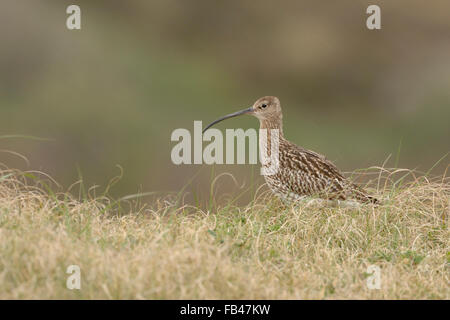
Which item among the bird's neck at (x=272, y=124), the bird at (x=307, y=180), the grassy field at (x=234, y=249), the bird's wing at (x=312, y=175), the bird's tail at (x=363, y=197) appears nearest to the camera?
the grassy field at (x=234, y=249)

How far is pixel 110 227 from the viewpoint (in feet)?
22.2

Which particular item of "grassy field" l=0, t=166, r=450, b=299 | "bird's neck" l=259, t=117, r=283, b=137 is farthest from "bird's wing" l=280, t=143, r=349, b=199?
"bird's neck" l=259, t=117, r=283, b=137

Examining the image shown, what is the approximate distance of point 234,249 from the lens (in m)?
6.28

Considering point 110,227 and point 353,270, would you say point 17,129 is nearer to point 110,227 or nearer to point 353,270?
point 110,227

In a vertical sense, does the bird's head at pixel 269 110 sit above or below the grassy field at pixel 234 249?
above

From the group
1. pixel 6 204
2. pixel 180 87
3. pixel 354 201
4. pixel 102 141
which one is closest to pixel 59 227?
pixel 6 204

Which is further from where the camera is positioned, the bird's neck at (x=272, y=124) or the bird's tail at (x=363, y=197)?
the bird's neck at (x=272, y=124)

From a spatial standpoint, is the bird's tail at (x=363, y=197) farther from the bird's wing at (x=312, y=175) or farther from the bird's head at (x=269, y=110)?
the bird's head at (x=269, y=110)

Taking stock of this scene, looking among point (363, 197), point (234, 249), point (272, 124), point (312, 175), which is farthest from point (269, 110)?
point (234, 249)

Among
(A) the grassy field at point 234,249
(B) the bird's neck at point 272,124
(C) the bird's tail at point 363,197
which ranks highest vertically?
(B) the bird's neck at point 272,124

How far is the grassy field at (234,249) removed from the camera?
5.17 meters

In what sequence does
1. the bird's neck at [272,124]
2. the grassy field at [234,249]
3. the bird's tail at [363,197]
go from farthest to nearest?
the bird's neck at [272,124] → the bird's tail at [363,197] → the grassy field at [234,249]

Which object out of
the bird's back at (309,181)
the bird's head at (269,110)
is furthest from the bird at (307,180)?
the bird's head at (269,110)

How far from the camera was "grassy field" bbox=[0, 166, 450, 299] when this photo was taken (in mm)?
5168
